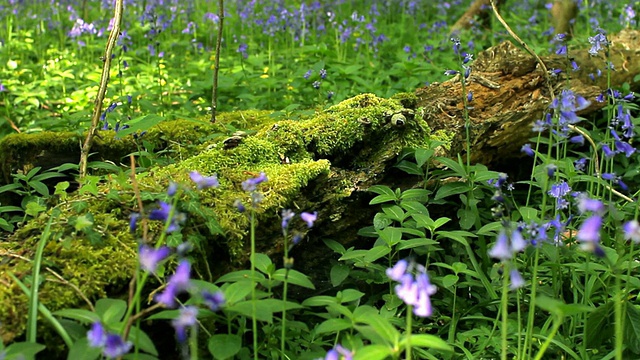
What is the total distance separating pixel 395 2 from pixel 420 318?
6.89m

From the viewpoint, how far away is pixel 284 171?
236 centimetres

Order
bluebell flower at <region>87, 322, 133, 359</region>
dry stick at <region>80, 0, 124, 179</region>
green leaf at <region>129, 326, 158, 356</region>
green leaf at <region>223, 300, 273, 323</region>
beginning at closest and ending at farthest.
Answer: bluebell flower at <region>87, 322, 133, 359</region>, green leaf at <region>129, 326, 158, 356</region>, green leaf at <region>223, 300, 273, 323</region>, dry stick at <region>80, 0, 124, 179</region>

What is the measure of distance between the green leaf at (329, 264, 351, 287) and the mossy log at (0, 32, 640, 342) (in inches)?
5.6

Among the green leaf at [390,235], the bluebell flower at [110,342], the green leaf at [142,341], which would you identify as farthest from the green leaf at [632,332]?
the bluebell flower at [110,342]

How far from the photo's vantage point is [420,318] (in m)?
2.37

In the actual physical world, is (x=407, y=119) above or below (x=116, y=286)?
above

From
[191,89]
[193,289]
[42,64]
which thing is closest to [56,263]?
[193,289]

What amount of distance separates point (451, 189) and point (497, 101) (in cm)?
97

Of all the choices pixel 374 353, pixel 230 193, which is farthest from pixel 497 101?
pixel 374 353

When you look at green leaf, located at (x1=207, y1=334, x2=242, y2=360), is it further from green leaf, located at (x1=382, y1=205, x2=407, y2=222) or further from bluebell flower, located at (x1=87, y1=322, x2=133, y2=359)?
green leaf, located at (x1=382, y1=205, x2=407, y2=222)

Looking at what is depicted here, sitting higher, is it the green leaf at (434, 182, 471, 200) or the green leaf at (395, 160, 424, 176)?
the green leaf at (395, 160, 424, 176)

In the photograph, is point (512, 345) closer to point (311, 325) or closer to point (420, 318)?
point (420, 318)

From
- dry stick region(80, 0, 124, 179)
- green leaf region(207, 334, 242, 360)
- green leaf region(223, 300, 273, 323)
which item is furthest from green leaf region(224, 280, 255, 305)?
dry stick region(80, 0, 124, 179)

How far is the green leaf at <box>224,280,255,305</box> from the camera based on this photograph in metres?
1.62
